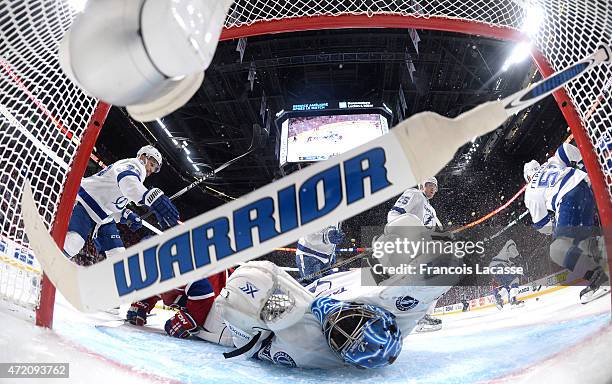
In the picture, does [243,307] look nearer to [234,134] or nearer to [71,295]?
[71,295]

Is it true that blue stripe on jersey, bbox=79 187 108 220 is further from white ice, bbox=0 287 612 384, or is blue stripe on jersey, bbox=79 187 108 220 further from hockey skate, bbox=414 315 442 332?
hockey skate, bbox=414 315 442 332

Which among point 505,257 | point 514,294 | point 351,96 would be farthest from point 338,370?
point 351,96

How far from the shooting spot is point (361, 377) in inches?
32.9

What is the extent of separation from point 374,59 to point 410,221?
12.2ft

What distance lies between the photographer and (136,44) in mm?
314

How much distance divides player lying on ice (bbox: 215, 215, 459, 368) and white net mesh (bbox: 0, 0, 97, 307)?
408 mm

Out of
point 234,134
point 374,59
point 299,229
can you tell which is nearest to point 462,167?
point 374,59

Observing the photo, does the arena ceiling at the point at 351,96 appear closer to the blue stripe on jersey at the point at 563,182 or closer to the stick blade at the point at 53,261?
the blue stripe on jersey at the point at 563,182

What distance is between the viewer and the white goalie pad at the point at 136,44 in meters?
0.31

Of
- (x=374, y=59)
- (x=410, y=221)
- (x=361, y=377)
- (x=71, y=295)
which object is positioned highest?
(x=374, y=59)

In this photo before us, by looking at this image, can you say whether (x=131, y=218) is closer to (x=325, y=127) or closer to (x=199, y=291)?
(x=199, y=291)

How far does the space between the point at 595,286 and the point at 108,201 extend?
1687mm

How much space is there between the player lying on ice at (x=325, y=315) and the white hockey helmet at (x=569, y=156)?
110cm

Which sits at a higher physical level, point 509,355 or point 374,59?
point 374,59
